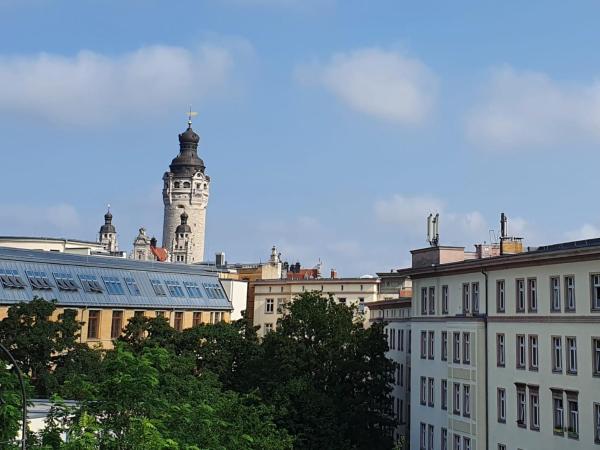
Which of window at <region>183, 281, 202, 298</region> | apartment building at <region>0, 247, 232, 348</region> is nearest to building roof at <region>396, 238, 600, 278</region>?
apartment building at <region>0, 247, 232, 348</region>

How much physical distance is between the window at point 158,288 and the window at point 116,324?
18.6 feet

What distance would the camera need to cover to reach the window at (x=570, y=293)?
3756 cm

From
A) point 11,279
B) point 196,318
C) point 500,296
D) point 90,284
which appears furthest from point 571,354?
point 196,318

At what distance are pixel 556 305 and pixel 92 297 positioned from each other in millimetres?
42466

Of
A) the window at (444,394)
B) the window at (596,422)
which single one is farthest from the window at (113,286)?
the window at (596,422)

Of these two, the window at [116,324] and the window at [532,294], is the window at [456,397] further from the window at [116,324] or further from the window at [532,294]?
the window at [116,324]

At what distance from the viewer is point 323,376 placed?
53.8 meters

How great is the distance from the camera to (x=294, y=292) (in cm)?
10319

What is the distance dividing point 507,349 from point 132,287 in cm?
4065

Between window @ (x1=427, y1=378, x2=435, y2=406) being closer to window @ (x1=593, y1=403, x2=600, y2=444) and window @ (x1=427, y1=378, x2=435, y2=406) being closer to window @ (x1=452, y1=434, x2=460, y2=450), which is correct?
window @ (x1=452, y1=434, x2=460, y2=450)

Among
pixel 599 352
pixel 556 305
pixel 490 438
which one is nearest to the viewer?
pixel 599 352

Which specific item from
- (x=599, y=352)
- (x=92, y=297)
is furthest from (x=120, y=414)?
(x=92, y=297)

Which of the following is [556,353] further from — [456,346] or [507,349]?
[456,346]

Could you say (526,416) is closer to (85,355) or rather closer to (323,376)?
(323,376)
